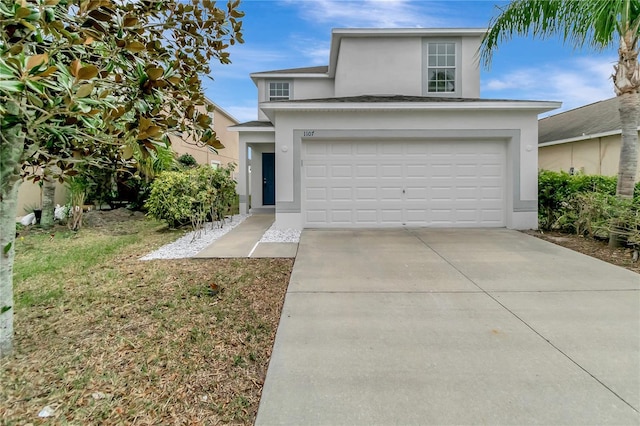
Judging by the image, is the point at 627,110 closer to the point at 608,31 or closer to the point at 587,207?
the point at 608,31

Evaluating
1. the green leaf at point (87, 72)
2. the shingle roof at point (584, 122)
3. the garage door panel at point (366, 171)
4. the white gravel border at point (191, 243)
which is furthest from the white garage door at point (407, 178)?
the green leaf at point (87, 72)

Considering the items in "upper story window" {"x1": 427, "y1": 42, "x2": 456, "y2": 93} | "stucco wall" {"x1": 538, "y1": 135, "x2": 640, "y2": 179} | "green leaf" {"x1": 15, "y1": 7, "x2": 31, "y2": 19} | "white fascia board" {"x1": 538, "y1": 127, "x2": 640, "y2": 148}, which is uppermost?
"upper story window" {"x1": 427, "y1": 42, "x2": 456, "y2": 93}

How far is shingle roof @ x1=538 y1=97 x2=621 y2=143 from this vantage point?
1350cm

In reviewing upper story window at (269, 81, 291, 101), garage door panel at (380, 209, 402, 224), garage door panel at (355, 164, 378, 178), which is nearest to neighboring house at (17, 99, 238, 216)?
upper story window at (269, 81, 291, 101)

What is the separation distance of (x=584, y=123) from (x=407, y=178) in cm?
1130

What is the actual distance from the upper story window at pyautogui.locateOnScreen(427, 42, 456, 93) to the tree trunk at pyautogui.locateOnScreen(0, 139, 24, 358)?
1184 centimetres

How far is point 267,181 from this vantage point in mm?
15164

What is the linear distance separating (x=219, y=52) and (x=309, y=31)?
10.3 metres

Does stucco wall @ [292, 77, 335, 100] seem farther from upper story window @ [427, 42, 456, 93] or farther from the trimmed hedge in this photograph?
the trimmed hedge

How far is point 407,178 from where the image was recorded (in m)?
9.48

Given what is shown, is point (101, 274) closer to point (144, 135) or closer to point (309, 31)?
point (144, 135)

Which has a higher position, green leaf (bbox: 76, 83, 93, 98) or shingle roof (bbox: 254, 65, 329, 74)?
shingle roof (bbox: 254, 65, 329, 74)

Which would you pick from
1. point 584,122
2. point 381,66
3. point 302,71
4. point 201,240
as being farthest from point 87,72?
point 584,122

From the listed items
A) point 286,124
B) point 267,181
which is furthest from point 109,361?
point 267,181
